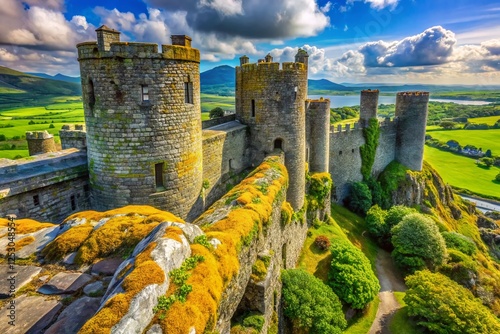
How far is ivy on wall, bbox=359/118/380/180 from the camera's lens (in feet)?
116

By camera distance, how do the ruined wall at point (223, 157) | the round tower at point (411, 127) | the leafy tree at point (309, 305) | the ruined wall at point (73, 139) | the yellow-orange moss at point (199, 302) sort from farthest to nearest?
the round tower at point (411, 127)
the ruined wall at point (223, 157)
the ruined wall at point (73, 139)
the leafy tree at point (309, 305)
the yellow-orange moss at point (199, 302)

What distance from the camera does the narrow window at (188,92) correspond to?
12.4 m

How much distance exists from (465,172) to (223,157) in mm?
88170

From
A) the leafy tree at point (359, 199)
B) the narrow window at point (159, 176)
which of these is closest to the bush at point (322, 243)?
the leafy tree at point (359, 199)

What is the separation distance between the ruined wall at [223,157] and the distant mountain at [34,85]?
17428cm

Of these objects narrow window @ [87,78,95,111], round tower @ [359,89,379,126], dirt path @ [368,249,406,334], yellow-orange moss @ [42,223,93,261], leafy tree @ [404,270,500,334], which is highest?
narrow window @ [87,78,95,111]

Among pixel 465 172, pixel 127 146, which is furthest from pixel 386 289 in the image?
pixel 465 172

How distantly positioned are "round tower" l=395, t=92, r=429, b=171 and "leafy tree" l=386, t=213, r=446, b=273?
12.7 m

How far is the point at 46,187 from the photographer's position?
1151 centimetres

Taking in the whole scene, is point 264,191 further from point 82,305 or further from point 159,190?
point 82,305

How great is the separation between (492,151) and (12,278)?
393 feet

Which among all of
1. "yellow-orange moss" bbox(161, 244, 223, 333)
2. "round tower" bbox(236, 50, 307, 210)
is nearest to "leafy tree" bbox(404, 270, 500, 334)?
"round tower" bbox(236, 50, 307, 210)

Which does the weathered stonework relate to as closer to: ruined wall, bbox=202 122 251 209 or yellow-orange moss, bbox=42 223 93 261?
ruined wall, bbox=202 122 251 209

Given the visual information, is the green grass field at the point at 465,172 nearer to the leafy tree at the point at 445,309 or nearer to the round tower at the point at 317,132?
the leafy tree at the point at 445,309
